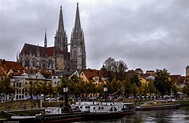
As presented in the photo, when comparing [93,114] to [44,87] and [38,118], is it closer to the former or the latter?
[38,118]

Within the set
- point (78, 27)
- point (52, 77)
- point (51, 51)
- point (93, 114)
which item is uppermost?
point (78, 27)

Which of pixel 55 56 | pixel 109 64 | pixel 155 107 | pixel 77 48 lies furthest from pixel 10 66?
pixel 77 48

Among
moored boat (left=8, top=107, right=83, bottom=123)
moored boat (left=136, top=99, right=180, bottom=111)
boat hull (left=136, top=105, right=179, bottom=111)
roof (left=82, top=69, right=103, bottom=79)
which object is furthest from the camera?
roof (left=82, top=69, right=103, bottom=79)

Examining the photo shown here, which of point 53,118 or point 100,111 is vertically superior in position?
point 100,111

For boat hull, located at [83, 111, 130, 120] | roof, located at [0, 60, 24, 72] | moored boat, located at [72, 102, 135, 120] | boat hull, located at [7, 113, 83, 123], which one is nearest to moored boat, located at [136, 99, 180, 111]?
moored boat, located at [72, 102, 135, 120]

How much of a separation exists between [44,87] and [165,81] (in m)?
48.5

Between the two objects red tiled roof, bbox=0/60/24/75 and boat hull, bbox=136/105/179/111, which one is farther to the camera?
red tiled roof, bbox=0/60/24/75

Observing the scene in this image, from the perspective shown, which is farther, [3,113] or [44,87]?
[44,87]

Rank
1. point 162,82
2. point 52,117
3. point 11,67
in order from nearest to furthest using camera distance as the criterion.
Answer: point 52,117
point 162,82
point 11,67

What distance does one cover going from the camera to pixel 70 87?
86000 mm

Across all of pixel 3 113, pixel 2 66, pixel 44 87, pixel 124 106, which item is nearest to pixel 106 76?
pixel 2 66

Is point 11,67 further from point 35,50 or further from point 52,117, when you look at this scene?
point 52,117

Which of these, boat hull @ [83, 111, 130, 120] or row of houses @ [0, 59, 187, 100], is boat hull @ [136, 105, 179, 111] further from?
row of houses @ [0, 59, 187, 100]

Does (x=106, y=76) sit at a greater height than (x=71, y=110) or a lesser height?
greater
